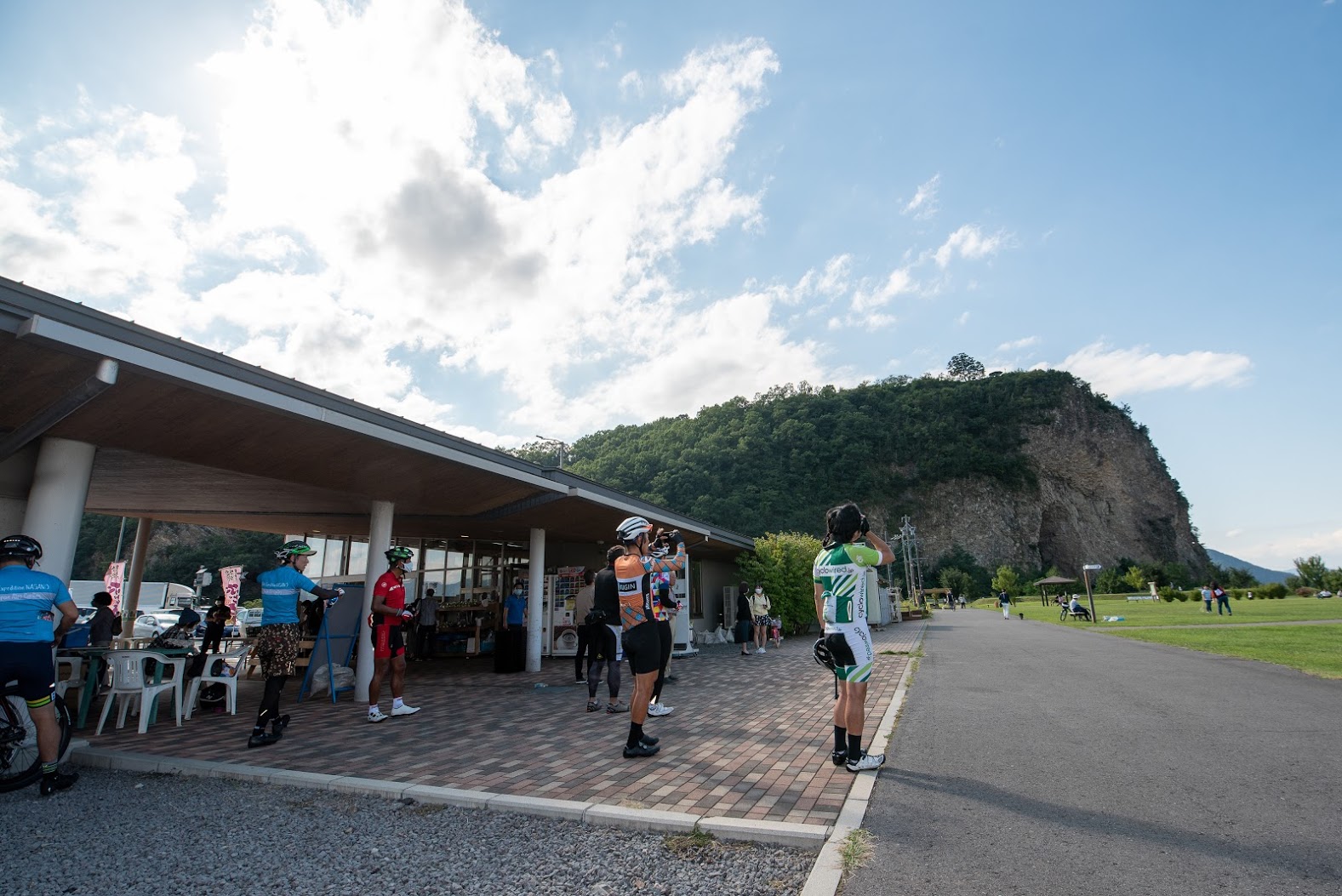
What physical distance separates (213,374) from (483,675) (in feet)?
26.3

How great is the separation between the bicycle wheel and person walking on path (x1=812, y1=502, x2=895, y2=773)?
5459 mm

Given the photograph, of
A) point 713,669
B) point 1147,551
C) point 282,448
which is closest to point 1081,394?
point 1147,551

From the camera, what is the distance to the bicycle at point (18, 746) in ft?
14.9

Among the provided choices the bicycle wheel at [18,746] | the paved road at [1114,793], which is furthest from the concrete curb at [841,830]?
the bicycle wheel at [18,746]

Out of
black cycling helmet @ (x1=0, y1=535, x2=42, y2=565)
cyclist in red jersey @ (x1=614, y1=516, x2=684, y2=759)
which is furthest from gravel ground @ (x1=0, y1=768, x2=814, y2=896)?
black cycling helmet @ (x1=0, y1=535, x2=42, y2=565)

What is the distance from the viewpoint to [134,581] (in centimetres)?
1373

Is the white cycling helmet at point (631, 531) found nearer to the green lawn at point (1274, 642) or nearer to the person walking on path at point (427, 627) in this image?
the green lawn at point (1274, 642)

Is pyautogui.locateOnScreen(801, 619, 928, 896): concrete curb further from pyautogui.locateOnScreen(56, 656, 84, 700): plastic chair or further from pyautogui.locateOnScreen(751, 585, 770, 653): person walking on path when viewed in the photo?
pyautogui.locateOnScreen(751, 585, 770, 653): person walking on path

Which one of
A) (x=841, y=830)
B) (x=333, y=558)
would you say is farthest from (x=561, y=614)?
(x=841, y=830)

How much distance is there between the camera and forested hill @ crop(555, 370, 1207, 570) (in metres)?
78.3

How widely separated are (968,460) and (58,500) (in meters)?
88.9

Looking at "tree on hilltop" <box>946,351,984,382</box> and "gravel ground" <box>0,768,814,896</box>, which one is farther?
"tree on hilltop" <box>946,351,984,382</box>

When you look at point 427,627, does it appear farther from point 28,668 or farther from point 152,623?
point 152,623

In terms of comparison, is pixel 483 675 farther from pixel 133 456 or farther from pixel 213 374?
pixel 213 374
